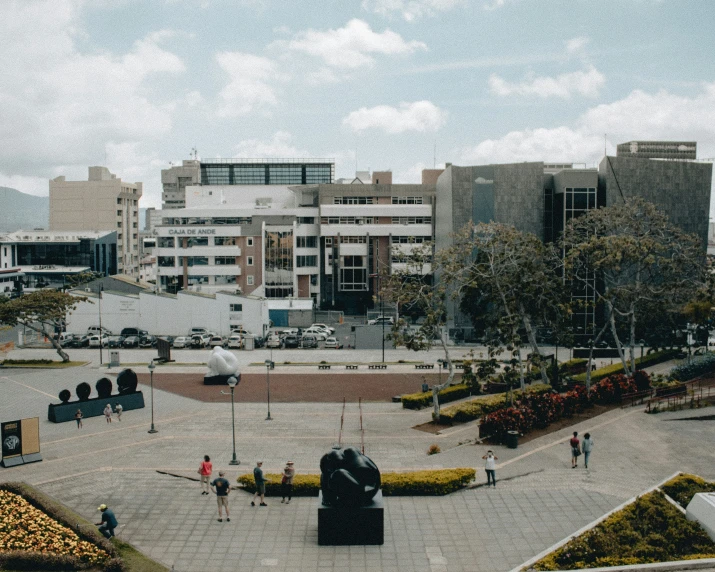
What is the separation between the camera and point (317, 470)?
94.5ft

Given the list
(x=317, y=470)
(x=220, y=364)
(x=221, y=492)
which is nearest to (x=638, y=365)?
(x=220, y=364)

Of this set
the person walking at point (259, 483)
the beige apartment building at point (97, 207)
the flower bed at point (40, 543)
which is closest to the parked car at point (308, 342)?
the person walking at point (259, 483)

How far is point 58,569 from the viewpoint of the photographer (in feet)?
65.7

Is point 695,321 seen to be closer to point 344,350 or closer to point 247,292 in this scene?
point 344,350

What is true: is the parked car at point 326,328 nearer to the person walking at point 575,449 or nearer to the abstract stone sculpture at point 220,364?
the abstract stone sculpture at point 220,364

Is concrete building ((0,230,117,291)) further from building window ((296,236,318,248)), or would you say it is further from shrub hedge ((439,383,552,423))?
shrub hedge ((439,383,552,423))

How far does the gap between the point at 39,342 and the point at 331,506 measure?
196 feet

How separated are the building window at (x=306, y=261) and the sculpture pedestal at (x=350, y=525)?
2739 inches

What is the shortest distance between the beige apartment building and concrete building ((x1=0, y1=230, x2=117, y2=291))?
11725mm

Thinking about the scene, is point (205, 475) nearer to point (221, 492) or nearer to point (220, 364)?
point (221, 492)

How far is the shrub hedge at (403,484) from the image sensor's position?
25.4 meters

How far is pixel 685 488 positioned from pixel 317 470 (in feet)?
45.9

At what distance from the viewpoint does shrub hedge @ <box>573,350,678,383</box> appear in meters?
47.5

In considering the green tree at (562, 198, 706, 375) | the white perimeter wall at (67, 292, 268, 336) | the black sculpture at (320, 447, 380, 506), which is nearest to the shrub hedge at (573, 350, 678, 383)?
the green tree at (562, 198, 706, 375)
